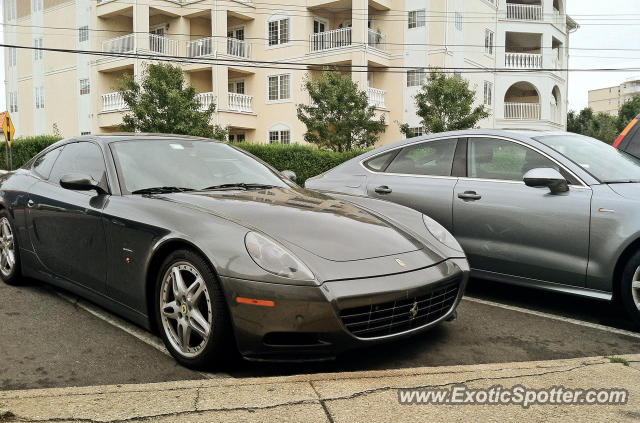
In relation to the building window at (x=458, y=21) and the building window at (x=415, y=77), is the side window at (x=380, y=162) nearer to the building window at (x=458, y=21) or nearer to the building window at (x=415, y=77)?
the building window at (x=415, y=77)

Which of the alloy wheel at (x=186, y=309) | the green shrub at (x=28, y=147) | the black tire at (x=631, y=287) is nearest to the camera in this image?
the alloy wheel at (x=186, y=309)

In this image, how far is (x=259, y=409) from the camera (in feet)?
8.45

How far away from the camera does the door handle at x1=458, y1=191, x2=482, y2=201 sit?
5102mm

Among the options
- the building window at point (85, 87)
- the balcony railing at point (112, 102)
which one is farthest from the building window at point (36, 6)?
the balcony railing at point (112, 102)

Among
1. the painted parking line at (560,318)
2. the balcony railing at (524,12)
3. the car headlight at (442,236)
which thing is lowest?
the painted parking line at (560,318)

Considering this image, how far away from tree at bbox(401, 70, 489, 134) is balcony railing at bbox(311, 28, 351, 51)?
→ 22.5 feet

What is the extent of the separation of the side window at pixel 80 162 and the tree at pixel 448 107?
1783 cm

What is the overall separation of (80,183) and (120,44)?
94.6ft

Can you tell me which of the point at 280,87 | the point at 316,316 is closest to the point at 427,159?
the point at 316,316

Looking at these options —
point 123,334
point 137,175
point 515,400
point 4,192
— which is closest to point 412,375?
point 515,400

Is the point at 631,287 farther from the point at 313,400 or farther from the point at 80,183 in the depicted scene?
the point at 80,183

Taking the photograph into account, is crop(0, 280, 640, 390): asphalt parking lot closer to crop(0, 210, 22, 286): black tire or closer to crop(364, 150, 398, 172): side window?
crop(0, 210, 22, 286): black tire

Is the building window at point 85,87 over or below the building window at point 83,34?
below

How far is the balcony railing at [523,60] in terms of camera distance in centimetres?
3281
